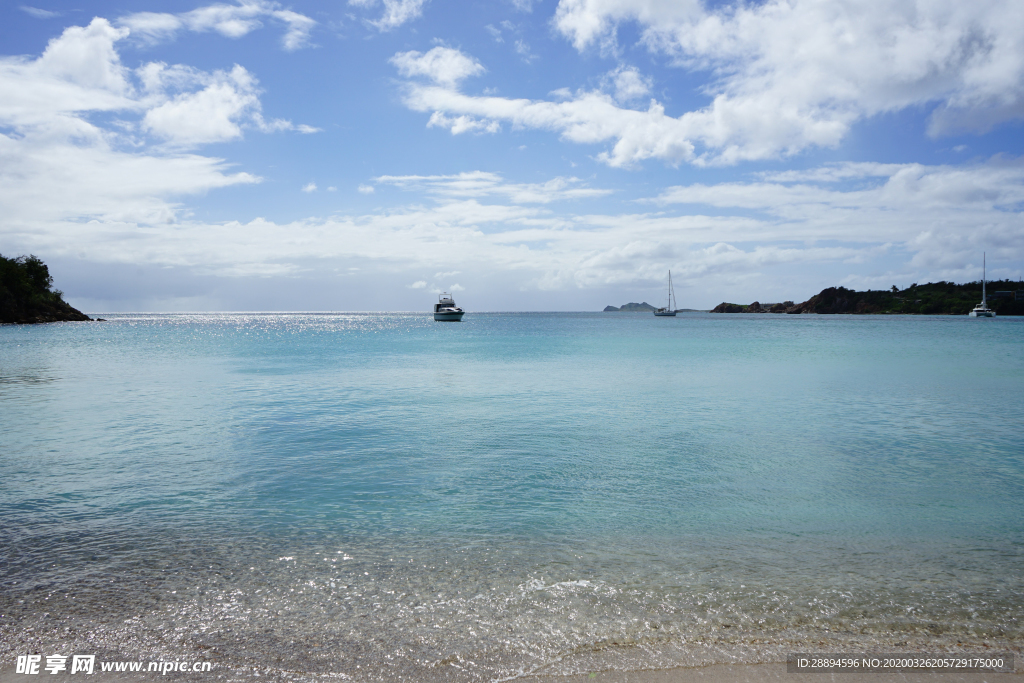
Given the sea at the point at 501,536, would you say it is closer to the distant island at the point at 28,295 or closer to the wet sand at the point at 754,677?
the wet sand at the point at 754,677

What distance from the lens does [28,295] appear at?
119m

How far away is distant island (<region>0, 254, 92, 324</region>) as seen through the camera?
111000mm

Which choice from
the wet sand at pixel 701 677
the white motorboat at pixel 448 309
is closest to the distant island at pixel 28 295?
the white motorboat at pixel 448 309

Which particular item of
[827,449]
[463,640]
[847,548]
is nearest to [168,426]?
[463,640]

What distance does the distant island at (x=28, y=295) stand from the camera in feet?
364

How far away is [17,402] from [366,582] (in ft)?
79.6

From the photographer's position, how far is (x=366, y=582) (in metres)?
6.77

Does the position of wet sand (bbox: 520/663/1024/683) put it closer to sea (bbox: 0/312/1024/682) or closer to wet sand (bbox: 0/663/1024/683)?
wet sand (bbox: 0/663/1024/683)

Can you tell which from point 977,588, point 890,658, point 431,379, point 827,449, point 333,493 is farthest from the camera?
point 431,379

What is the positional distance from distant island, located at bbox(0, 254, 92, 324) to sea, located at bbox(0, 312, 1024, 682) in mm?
126000

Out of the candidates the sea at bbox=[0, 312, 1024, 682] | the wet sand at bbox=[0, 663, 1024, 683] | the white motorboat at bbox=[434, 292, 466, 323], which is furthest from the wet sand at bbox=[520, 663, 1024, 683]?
the white motorboat at bbox=[434, 292, 466, 323]

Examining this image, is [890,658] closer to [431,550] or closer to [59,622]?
[431,550]

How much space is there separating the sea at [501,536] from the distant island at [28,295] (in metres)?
126

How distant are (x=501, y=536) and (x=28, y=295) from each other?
15419 cm
